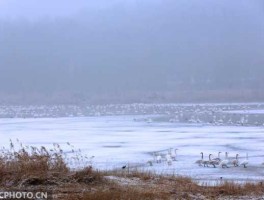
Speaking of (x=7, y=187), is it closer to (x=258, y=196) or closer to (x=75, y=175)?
(x=75, y=175)

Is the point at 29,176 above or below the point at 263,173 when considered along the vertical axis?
above

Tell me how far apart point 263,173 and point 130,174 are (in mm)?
4735

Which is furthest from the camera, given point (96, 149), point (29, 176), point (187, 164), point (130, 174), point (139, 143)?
point (139, 143)

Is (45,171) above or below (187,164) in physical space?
above

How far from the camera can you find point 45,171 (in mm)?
8039

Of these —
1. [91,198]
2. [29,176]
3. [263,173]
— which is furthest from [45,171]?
[263,173]

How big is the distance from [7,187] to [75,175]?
131 centimetres

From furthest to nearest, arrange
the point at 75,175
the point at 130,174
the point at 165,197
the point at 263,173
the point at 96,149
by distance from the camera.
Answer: the point at 96,149 < the point at 263,173 < the point at 130,174 < the point at 75,175 < the point at 165,197

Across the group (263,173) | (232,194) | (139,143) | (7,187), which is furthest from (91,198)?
(139,143)

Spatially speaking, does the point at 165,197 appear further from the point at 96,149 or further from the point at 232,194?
the point at 96,149

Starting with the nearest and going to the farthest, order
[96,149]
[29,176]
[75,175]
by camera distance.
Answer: [29,176], [75,175], [96,149]

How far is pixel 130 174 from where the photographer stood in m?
10.2

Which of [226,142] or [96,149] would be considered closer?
[96,149]

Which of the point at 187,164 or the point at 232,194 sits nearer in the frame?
the point at 232,194
